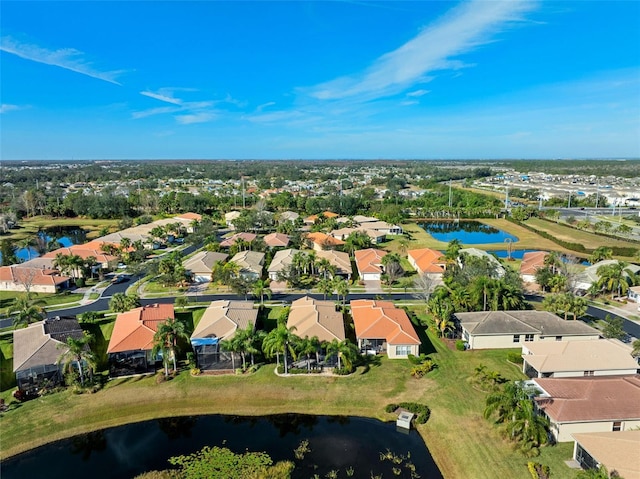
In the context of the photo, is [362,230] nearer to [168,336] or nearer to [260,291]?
[260,291]

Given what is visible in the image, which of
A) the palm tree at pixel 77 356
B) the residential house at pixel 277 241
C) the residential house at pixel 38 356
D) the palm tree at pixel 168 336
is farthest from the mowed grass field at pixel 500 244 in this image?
the residential house at pixel 38 356

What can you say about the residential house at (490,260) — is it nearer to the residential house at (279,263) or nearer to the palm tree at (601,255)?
the palm tree at (601,255)

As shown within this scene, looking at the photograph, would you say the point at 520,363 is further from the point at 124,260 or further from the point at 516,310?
the point at 124,260

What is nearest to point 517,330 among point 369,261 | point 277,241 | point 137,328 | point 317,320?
point 317,320

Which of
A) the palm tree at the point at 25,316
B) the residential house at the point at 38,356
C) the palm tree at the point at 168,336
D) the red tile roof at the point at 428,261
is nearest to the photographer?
the residential house at the point at 38,356

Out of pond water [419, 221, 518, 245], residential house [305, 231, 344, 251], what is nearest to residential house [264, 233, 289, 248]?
residential house [305, 231, 344, 251]

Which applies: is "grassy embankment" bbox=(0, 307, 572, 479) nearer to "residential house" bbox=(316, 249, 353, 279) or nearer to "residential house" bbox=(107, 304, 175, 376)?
"residential house" bbox=(107, 304, 175, 376)

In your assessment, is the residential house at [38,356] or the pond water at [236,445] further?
the residential house at [38,356]
